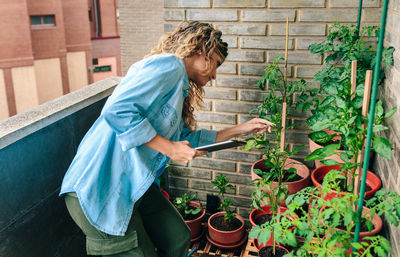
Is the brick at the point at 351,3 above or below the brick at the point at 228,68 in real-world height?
above

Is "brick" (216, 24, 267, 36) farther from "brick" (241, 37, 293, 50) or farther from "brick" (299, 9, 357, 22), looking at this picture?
"brick" (299, 9, 357, 22)

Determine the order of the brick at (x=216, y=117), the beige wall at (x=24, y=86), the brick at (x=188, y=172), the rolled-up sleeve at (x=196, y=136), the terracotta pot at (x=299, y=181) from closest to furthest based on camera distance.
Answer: the rolled-up sleeve at (x=196, y=136) < the terracotta pot at (x=299, y=181) < the brick at (x=216, y=117) < the brick at (x=188, y=172) < the beige wall at (x=24, y=86)

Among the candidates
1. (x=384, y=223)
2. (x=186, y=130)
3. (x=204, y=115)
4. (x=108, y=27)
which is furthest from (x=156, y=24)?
(x=108, y=27)

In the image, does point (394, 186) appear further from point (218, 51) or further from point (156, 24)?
point (156, 24)

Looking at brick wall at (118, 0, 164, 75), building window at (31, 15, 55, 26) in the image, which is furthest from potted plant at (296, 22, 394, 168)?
building window at (31, 15, 55, 26)

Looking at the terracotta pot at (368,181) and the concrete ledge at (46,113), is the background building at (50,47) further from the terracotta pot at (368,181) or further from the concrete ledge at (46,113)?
the terracotta pot at (368,181)

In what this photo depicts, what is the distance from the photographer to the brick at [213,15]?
2443 millimetres

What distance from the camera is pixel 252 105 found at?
2.59m

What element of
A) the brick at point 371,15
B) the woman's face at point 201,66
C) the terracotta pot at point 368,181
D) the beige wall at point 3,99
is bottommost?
the beige wall at point 3,99

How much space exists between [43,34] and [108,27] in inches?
168

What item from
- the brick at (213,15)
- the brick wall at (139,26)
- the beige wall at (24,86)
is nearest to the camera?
the brick at (213,15)

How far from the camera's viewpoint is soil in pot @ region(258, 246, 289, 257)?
2123 millimetres

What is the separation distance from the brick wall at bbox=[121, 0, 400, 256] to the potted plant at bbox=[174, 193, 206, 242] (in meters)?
0.18

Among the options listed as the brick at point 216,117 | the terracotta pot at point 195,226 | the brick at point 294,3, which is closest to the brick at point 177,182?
the terracotta pot at point 195,226
